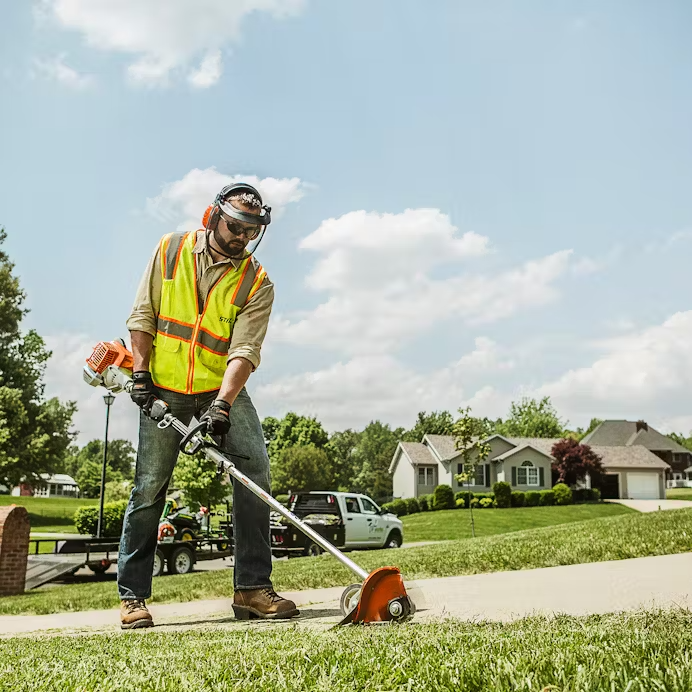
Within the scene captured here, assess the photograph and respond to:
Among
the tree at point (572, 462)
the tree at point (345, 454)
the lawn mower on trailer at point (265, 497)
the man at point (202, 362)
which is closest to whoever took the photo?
the lawn mower on trailer at point (265, 497)

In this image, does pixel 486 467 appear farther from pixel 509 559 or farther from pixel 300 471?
pixel 509 559

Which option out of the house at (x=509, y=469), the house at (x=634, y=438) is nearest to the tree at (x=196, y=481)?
the house at (x=509, y=469)

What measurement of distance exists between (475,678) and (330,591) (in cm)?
426

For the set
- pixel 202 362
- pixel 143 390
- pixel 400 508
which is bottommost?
pixel 400 508

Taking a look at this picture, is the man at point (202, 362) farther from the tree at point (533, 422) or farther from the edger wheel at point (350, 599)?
the tree at point (533, 422)

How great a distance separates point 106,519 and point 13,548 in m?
11.5

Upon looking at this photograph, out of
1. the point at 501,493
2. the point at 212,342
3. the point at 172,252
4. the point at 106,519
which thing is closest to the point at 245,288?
the point at 212,342

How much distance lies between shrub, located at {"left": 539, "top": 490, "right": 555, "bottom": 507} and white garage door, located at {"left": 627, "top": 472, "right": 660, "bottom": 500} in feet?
49.9

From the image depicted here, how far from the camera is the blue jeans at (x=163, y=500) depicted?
4.41 metres

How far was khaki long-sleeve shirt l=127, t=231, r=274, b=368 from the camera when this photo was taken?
444 cm

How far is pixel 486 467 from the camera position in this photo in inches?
2247

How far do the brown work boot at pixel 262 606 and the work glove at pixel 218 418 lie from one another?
3.24ft

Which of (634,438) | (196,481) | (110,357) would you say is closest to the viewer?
(110,357)

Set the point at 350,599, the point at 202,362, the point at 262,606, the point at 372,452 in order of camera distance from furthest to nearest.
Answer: the point at 372,452, the point at 202,362, the point at 262,606, the point at 350,599
